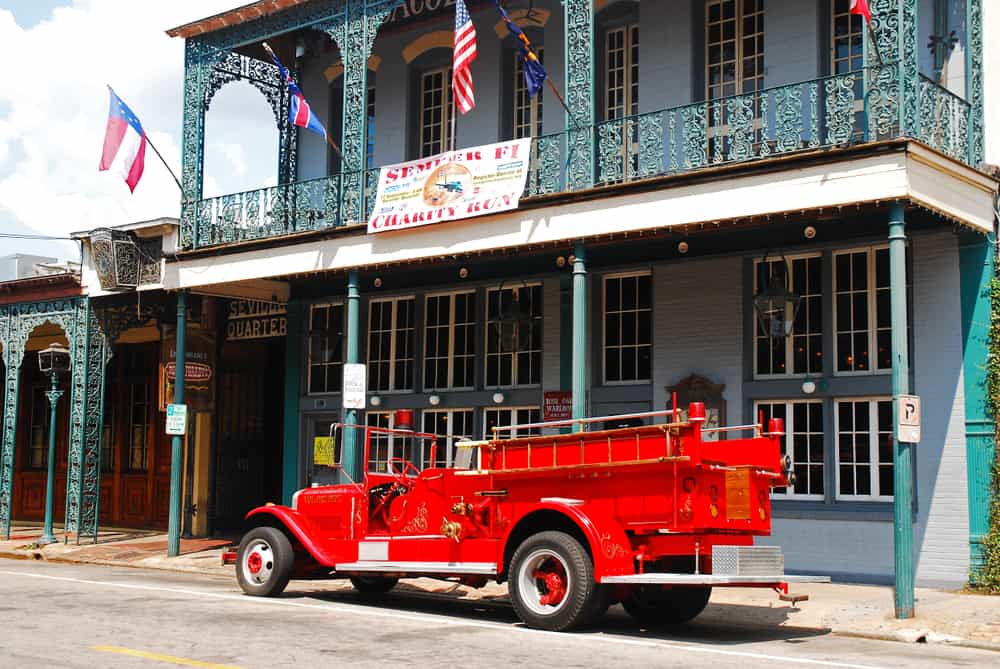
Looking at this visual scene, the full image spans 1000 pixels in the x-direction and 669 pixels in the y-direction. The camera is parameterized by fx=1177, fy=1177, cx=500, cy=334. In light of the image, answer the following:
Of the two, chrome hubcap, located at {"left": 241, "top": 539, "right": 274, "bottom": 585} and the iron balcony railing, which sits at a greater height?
the iron balcony railing

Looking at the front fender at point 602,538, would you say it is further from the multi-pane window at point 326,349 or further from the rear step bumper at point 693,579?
the multi-pane window at point 326,349

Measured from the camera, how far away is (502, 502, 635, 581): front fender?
35.6 feet

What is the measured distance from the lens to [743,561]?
1059 cm

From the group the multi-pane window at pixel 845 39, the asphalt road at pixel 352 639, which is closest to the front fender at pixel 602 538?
the asphalt road at pixel 352 639

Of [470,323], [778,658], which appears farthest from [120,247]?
[778,658]

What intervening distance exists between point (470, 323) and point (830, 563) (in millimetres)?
7530

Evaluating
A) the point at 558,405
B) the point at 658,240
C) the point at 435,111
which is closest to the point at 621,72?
the point at 658,240

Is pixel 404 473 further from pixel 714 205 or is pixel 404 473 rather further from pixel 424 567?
pixel 714 205

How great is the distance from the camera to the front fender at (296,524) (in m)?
13.3

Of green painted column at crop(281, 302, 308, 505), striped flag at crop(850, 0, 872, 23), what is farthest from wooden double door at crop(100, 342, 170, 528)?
striped flag at crop(850, 0, 872, 23)

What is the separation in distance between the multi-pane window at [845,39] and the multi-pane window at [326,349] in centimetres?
1008

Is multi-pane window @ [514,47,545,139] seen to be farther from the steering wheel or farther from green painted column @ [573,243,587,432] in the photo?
the steering wheel

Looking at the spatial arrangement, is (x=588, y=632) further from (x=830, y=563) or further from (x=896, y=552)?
(x=830, y=563)

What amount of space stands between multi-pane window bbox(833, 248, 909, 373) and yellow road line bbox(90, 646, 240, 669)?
10037 mm
